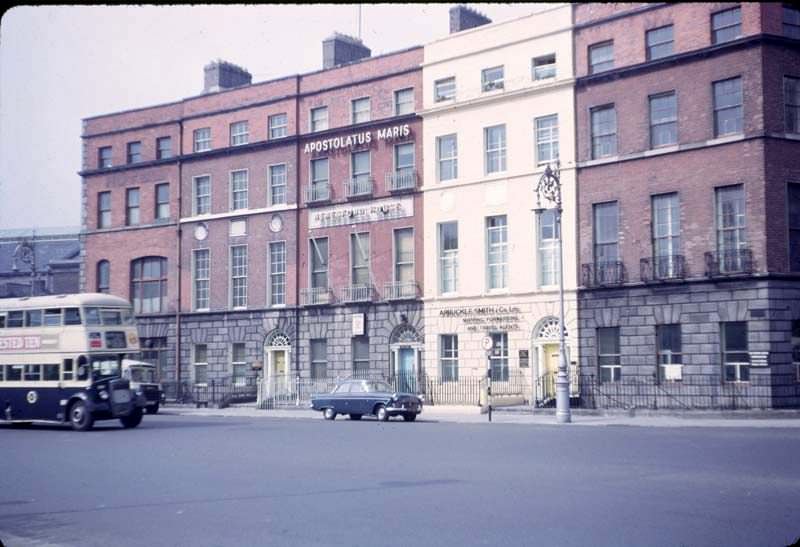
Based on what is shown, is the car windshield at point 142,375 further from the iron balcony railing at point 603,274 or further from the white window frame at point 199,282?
the iron balcony railing at point 603,274

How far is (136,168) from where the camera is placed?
169ft

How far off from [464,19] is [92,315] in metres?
23.1

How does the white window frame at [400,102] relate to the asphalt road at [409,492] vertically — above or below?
above

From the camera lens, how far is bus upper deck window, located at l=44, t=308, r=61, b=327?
28.5 meters

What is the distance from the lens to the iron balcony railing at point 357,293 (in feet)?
139

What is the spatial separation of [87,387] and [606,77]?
22.9 meters

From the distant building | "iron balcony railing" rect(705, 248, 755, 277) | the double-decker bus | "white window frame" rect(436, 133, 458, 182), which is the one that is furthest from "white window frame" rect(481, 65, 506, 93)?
the distant building

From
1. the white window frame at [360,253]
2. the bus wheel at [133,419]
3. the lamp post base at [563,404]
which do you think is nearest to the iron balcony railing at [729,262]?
the lamp post base at [563,404]

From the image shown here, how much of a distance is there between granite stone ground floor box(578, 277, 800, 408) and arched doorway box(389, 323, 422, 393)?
858 cm

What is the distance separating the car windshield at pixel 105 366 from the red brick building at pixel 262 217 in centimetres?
1571

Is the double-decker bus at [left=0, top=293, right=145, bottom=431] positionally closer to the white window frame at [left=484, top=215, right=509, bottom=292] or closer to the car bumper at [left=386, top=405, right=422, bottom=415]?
the car bumper at [left=386, top=405, right=422, bottom=415]

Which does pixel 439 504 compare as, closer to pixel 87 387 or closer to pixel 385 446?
pixel 385 446

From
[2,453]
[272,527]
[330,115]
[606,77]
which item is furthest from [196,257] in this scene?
[272,527]

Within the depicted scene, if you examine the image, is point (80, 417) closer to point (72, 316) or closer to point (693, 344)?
point (72, 316)
